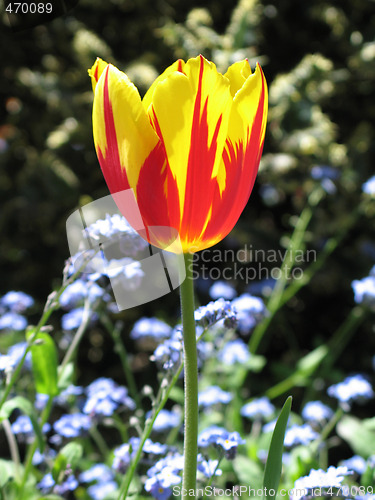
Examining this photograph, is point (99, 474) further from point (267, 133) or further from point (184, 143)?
point (267, 133)

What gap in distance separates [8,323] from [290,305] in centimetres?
122

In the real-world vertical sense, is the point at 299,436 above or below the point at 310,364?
below

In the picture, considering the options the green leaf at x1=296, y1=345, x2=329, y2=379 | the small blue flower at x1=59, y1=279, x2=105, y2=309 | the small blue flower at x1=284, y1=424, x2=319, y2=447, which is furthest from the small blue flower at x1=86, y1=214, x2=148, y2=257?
the green leaf at x1=296, y1=345, x2=329, y2=379

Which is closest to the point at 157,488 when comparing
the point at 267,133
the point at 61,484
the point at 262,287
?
the point at 61,484

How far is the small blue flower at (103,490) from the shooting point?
119cm

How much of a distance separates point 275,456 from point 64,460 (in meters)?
0.42

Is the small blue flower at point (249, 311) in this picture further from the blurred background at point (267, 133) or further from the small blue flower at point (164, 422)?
the blurred background at point (267, 133)

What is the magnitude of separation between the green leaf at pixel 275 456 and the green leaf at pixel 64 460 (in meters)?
0.40

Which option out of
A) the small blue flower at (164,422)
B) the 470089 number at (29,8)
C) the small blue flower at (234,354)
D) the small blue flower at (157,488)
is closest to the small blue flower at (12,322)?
the small blue flower at (164,422)

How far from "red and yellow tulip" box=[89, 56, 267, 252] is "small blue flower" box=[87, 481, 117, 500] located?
2.59ft

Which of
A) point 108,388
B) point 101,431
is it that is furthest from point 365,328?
point 108,388

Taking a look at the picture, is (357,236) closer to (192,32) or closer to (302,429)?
(192,32)

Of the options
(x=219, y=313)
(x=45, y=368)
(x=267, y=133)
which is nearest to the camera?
(x=219, y=313)

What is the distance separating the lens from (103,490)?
47.2 inches
